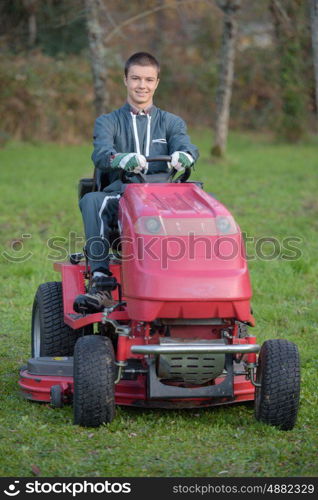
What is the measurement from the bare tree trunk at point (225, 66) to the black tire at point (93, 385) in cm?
1354

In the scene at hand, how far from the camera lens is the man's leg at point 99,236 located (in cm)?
538

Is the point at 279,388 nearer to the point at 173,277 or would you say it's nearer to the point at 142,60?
the point at 173,277

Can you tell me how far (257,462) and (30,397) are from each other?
5.14 feet

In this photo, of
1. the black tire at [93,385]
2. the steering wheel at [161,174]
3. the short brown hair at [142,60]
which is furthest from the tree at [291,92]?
the black tire at [93,385]

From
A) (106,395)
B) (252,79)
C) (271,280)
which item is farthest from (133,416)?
(252,79)

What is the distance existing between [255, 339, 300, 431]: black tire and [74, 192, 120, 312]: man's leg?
1.06 meters

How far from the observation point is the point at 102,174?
584 cm

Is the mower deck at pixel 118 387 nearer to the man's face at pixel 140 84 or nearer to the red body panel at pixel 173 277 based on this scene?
the red body panel at pixel 173 277

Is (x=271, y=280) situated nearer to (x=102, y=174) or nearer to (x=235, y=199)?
(x=102, y=174)

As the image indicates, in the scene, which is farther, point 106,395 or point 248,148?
point 248,148

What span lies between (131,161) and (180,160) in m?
0.33

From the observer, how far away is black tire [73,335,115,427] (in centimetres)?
479

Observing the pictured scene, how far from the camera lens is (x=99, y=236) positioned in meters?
5.49

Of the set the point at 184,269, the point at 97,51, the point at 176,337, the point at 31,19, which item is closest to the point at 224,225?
the point at 184,269
